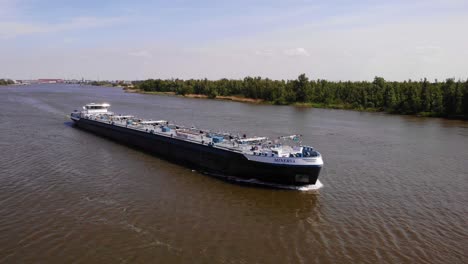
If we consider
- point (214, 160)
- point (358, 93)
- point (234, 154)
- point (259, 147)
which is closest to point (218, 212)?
point (234, 154)

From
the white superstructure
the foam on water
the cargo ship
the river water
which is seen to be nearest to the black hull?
the cargo ship

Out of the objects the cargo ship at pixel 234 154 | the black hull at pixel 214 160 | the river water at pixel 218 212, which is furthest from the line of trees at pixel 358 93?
the black hull at pixel 214 160

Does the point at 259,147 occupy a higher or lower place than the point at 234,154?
higher

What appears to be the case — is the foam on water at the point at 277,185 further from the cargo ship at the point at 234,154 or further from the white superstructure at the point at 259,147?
the white superstructure at the point at 259,147

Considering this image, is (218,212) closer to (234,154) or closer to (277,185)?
(277,185)

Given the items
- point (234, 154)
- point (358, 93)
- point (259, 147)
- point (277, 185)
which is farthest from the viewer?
point (358, 93)

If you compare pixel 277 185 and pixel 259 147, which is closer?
pixel 277 185

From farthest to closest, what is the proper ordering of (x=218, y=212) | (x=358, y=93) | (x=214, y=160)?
(x=358, y=93) < (x=214, y=160) < (x=218, y=212)

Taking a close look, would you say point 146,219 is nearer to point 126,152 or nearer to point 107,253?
point 107,253
